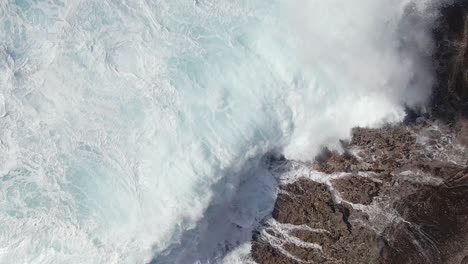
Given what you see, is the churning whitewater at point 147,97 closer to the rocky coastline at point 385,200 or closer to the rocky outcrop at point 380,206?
the rocky coastline at point 385,200

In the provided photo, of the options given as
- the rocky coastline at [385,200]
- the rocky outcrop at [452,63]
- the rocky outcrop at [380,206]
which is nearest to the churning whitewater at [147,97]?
the rocky outcrop at [452,63]

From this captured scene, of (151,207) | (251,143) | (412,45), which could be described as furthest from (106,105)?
(412,45)

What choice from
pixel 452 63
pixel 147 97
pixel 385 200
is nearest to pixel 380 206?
pixel 385 200

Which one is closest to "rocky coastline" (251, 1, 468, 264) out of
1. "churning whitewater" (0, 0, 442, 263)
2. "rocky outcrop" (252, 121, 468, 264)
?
"rocky outcrop" (252, 121, 468, 264)

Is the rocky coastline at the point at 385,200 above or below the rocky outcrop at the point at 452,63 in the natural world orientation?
below

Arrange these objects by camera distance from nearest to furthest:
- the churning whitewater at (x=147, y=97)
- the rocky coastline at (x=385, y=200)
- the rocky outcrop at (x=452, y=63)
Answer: the churning whitewater at (x=147, y=97) → the rocky outcrop at (x=452, y=63) → the rocky coastline at (x=385, y=200)

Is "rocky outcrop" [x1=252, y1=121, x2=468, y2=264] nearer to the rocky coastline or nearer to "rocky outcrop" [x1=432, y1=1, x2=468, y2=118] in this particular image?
the rocky coastline
